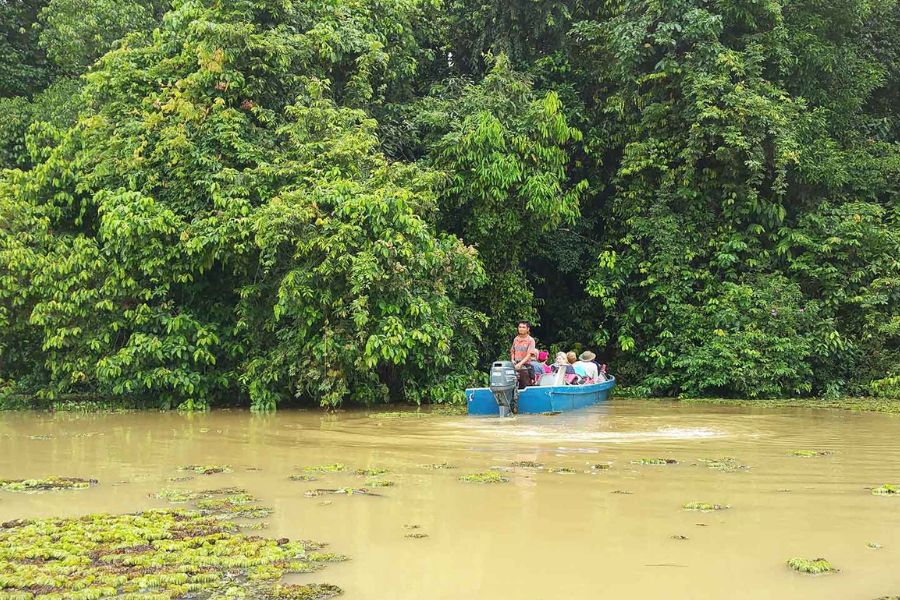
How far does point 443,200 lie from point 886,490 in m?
9.96

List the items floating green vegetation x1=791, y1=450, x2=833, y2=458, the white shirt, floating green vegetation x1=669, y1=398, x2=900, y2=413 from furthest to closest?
the white shirt, floating green vegetation x1=669, y1=398, x2=900, y2=413, floating green vegetation x1=791, y1=450, x2=833, y2=458

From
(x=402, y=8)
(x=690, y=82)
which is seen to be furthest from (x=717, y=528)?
(x=402, y=8)

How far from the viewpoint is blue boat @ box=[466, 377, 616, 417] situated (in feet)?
36.7

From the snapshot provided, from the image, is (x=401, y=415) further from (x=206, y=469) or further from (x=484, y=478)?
(x=484, y=478)

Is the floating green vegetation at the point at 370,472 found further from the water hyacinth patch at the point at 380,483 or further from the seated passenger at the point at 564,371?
the seated passenger at the point at 564,371

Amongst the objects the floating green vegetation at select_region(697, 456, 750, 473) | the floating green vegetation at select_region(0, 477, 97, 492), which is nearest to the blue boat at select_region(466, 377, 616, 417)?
the floating green vegetation at select_region(697, 456, 750, 473)

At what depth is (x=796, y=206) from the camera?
15.2m

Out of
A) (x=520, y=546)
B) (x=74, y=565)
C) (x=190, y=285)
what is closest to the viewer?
(x=74, y=565)

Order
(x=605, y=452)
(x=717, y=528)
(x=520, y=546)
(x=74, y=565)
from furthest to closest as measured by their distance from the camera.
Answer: (x=605, y=452) → (x=717, y=528) → (x=520, y=546) → (x=74, y=565)

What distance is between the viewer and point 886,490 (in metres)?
5.63

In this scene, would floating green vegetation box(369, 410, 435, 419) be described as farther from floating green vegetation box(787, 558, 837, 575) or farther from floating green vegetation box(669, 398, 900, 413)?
floating green vegetation box(787, 558, 837, 575)

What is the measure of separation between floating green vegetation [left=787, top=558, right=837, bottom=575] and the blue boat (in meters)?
7.18

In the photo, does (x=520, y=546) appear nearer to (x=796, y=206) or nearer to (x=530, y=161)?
(x=530, y=161)

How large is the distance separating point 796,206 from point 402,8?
799cm
